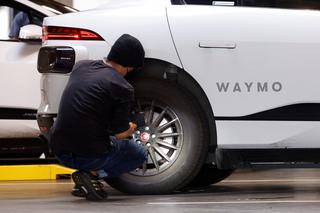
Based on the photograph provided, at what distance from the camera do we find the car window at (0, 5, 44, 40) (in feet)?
28.1

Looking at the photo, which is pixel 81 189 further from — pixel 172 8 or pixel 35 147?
pixel 35 147

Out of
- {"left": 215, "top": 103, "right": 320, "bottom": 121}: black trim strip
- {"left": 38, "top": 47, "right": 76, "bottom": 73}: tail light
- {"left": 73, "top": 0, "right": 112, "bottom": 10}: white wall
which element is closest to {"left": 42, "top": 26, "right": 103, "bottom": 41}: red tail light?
{"left": 38, "top": 47, "right": 76, "bottom": 73}: tail light

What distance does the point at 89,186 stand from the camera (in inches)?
240

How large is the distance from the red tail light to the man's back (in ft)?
0.98

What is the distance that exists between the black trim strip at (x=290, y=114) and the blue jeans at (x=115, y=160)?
77cm

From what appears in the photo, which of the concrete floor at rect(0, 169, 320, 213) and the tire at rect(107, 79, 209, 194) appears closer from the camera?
the concrete floor at rect(0, 169, 320, 213)

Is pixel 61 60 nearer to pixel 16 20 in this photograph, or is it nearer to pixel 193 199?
pixel 193 199

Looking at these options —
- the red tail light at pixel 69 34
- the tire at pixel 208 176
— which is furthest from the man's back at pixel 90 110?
the tire at pixel 208 176

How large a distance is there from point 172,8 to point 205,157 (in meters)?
1.15

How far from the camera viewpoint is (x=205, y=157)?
631 centimetres

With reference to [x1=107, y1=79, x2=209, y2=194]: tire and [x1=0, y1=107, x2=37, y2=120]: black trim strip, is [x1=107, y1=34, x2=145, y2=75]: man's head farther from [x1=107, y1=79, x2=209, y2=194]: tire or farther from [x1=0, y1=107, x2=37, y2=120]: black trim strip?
[x1=0, y1=107, x2=37, y2=120]: black trim strip

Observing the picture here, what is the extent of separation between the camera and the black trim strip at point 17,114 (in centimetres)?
831

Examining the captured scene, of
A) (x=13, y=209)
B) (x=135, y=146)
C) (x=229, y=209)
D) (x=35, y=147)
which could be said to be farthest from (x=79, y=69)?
(x=35, y=147)

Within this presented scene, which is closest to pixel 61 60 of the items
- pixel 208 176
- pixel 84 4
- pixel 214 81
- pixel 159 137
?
pixel 159 137
